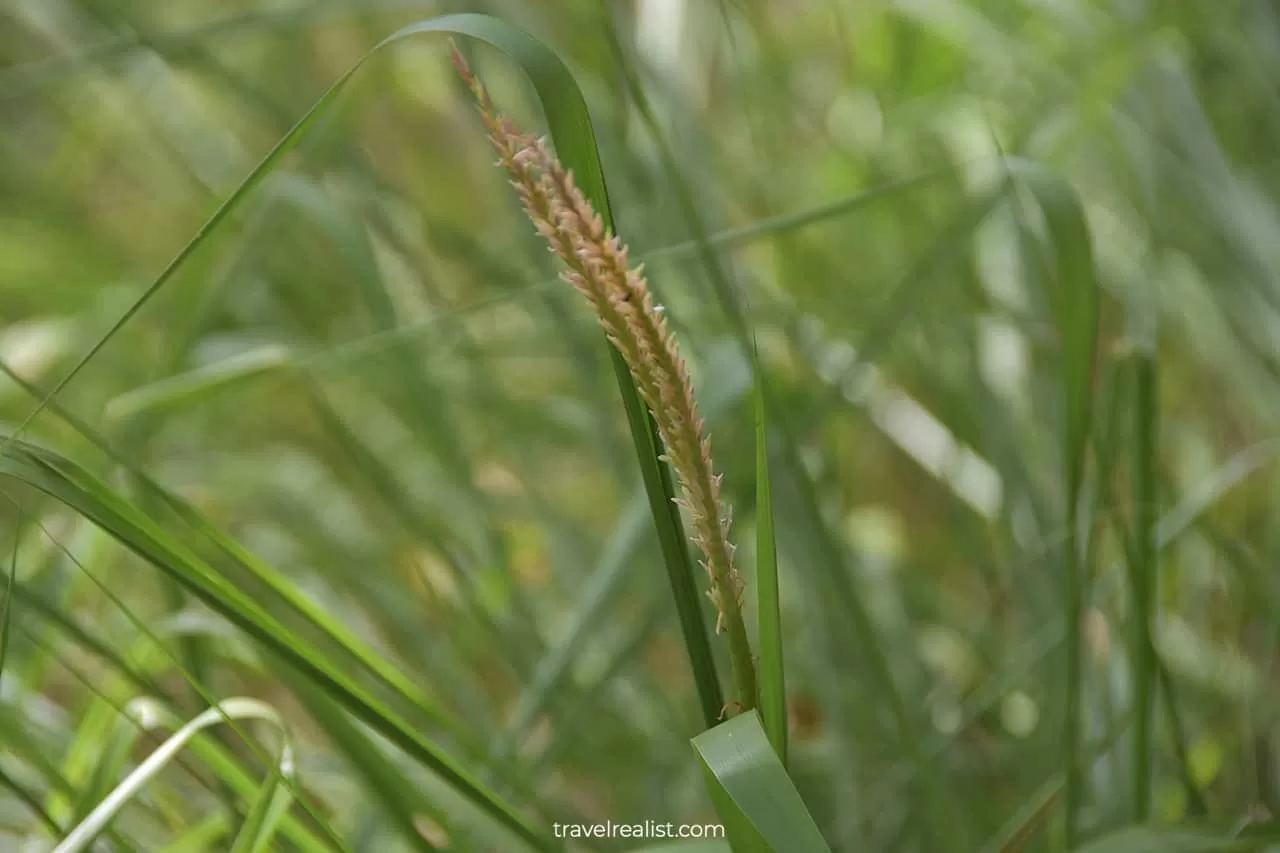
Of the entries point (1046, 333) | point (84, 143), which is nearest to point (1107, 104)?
point (1046, 333)

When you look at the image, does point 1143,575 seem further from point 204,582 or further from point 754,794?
point 204,582

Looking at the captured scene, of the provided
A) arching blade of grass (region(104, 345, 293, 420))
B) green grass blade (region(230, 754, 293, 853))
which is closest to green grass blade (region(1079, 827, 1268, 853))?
green grass blade (region(230, 754, 293, 853))

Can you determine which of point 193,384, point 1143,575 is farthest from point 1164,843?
point 193,384

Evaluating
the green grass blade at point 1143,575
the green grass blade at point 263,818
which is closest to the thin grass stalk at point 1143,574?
the green grass blade at point 1143,575

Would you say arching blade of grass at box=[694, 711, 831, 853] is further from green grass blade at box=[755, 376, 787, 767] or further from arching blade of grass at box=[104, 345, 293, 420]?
arching blade of grass at box=[104, 345, 293, 420]

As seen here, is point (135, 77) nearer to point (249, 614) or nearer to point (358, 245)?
point (358, 245)

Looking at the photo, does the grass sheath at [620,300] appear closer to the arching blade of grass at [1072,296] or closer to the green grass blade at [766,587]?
the green grass blade at [766,587]
